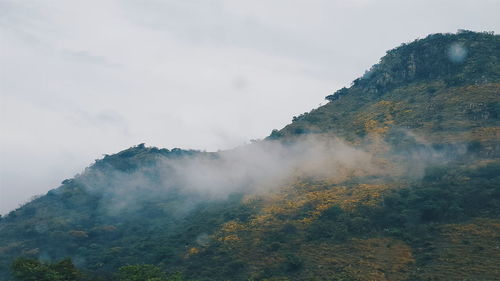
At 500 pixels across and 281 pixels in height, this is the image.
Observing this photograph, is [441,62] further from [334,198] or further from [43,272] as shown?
[43,272]

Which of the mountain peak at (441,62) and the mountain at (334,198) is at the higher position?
the mountain peak at (441,62)

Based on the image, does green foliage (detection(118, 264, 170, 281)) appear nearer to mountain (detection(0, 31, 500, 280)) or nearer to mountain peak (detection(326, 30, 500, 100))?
mountain (detection(0, 31, 500, 280))

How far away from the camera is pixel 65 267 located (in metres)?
42.5

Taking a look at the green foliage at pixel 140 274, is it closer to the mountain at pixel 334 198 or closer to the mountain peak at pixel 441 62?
the mountain at pixel 334 198

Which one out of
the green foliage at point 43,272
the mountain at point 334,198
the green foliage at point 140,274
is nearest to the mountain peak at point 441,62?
the mountain at point 334,198

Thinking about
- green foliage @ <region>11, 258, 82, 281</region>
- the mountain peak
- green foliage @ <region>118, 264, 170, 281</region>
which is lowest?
green foliage @ <region>118, 264, 170, 281</region>

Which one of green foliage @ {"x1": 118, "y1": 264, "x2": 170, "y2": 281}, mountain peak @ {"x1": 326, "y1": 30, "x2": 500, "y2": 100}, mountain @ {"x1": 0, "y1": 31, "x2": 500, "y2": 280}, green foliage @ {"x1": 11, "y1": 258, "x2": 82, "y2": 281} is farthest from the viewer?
mountain peak @ {"x1": 326, "y1": 30, "x2": 500, "y2": 100}

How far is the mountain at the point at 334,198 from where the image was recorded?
47.3 metres

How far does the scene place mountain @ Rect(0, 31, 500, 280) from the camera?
47344 mm

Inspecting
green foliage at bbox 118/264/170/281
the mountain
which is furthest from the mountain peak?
green foliage at bbox 118/264/170/281

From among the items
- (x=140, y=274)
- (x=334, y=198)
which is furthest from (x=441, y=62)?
(x=140, y=274)

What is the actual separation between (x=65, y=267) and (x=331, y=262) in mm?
28003

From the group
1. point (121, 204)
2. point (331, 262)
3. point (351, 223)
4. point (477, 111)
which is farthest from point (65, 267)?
point (477, 111)

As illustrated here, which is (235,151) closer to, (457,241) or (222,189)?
(222,189)
